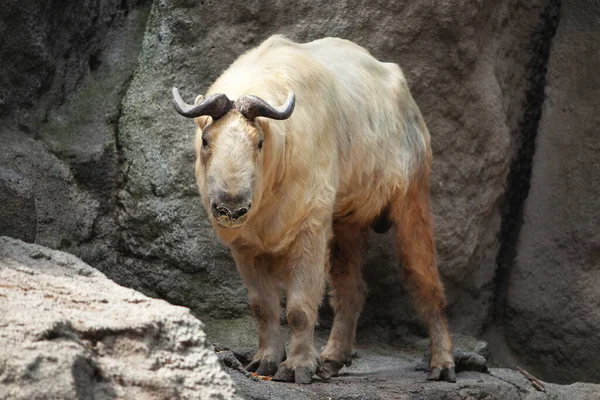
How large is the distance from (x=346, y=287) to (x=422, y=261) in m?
0.59

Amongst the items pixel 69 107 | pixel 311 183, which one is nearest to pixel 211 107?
pixel 311 183

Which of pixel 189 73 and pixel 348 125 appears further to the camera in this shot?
pixel 189 73

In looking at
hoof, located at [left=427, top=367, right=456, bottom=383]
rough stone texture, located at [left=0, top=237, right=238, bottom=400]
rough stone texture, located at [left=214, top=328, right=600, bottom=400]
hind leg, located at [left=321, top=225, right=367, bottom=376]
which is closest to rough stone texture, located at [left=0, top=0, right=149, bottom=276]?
rough stone texture, located at [left=214, top=328, right=600, bottom=400]

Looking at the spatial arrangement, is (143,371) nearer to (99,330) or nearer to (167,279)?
(99,330)

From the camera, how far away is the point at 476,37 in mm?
9008

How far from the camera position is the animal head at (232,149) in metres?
6.00

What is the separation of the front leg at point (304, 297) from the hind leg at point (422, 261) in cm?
113

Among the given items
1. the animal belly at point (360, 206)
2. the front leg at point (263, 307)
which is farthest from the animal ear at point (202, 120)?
the animal belly at point (360, 206)

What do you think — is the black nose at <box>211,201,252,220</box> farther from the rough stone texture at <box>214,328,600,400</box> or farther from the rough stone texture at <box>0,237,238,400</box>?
the rough stone texture at <box>0,237,238,400</box>

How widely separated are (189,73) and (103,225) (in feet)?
4.60

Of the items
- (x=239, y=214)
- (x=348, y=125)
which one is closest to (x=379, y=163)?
(x=348, y=125)

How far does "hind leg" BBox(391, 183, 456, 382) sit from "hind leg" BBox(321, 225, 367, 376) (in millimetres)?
354

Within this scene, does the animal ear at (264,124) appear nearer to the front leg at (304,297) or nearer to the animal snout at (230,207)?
the animal snout at (230,207)

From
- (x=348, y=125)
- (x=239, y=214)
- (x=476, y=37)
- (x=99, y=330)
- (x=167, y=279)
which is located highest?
(x=476, y=37)
